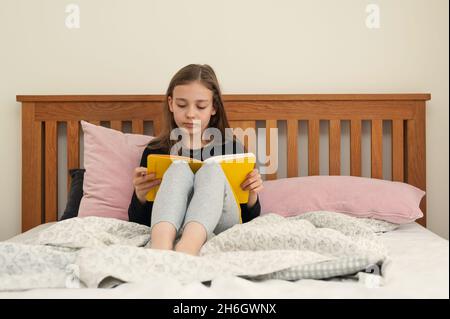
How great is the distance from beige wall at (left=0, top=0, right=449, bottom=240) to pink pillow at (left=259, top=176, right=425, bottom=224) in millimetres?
438

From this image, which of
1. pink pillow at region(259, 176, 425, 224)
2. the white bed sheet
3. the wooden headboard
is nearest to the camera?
the white bed sheet

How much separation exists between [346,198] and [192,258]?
0.82 m

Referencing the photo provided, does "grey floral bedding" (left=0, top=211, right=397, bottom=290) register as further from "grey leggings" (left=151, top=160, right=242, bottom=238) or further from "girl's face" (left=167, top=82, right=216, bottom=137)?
"girl's face" (left=167, top=82, right=216, bottom=137)

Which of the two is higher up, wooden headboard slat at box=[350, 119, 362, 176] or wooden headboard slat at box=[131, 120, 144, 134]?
wooden headboard slat at box=[131, 120, 144, 134]

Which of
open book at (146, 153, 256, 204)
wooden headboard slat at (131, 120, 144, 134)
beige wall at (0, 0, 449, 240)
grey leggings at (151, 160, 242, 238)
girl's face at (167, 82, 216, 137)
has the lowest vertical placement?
grey leggings at (151, 160, 242, 238)

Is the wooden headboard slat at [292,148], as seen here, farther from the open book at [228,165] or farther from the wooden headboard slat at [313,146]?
the open book at [228,165]

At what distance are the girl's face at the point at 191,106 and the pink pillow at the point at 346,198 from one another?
31 centimetres

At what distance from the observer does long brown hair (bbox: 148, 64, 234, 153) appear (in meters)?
1.69

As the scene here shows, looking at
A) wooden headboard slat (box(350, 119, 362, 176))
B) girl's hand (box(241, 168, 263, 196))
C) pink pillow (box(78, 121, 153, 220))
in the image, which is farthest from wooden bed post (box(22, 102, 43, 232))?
Answer: wooden headboard slat (box(350, 119, 362, 176))

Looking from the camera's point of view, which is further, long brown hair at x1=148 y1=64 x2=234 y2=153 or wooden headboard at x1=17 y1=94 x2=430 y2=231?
wooden headboard at x1=17 y1=94 x2=430 y2=231

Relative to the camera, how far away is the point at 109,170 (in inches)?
70.2

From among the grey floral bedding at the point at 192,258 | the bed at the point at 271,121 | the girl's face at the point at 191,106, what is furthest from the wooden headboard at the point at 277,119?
the grey floral bedding at the point at 192,258

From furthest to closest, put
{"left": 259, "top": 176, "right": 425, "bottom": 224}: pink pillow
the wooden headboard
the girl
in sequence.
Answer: the wooden headboard
{"left": 259, "top": 176, "right": 425, "bottom": 224}: pink pillow
the girl

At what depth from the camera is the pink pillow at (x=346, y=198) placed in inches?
64.8
